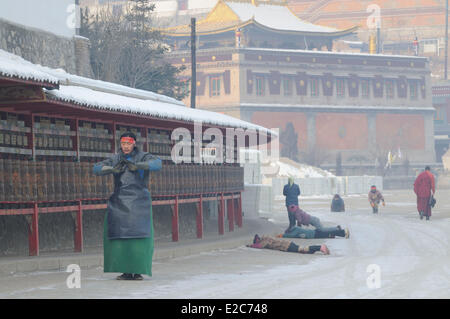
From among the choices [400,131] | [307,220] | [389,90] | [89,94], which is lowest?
[307,220]

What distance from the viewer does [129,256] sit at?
12219mm

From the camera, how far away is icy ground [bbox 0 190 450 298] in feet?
→ 35.7

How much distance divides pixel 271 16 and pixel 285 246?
71.6 meters

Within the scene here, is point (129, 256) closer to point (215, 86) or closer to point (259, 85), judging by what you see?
point (259, 85)

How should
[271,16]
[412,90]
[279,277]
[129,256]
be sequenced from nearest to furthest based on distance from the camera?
[129,256] → [279,277] → [271,16] → [412,90]

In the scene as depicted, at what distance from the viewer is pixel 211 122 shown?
2095 centimetres

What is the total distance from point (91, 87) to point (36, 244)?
17.9 ft

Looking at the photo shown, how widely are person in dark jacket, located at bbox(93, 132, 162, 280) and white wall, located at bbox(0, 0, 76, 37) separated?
12104 millimetres

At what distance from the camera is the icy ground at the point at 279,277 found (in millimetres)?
10867

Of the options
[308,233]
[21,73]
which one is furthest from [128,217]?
[308,233]

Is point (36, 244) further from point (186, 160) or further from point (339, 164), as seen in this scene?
point (339, 164)

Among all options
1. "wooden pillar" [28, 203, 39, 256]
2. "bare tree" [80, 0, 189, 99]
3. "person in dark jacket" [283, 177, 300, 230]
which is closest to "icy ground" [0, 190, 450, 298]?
"wooden pillar" [28, 203, 39, 256]

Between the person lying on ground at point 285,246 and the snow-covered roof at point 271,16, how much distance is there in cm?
6637
